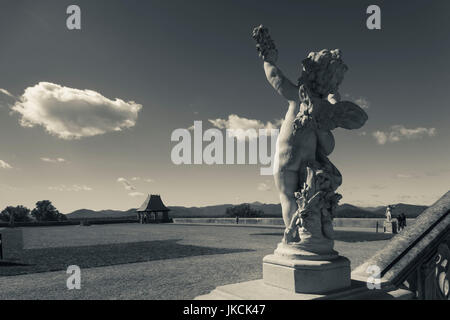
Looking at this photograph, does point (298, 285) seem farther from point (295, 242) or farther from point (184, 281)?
point (184, 281)

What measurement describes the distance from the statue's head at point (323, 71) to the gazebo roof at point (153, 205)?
4669 cm

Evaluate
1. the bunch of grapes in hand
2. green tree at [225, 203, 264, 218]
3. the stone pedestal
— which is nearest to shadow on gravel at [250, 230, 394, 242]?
the stone pedestal

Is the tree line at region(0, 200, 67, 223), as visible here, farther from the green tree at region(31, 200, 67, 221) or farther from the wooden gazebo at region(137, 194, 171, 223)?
the wooden gazebo at region(137, 194, 171, 223)

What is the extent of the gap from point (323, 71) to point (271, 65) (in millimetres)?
541

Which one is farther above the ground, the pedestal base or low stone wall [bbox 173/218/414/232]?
the pedestal base

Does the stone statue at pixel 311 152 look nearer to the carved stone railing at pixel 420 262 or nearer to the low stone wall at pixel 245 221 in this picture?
the carved stone railing at pixel 420 262

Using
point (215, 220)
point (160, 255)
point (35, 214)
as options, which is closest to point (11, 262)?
point (160, 255)

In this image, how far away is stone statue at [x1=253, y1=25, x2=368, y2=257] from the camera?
2.84 m

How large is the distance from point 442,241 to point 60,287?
699 cm

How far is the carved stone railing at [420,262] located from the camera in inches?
131

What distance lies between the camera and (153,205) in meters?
48.6

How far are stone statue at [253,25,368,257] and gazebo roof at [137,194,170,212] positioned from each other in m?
46.5

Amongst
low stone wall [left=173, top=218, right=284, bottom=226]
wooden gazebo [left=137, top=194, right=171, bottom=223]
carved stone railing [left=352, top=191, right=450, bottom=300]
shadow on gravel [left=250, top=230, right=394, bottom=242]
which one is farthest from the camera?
wooden gazebo [left=137, top=194, right=171, bottom=223]

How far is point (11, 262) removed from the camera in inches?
402
